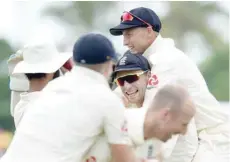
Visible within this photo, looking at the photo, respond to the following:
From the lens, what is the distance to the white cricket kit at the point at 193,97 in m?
7.74

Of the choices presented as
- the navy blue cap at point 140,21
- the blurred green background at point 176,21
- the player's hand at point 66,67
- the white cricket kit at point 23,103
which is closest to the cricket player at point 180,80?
the navy blue cap at point 140,21

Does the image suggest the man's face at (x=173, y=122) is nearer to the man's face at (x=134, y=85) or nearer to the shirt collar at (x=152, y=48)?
the man's face at (x=134, y=85)

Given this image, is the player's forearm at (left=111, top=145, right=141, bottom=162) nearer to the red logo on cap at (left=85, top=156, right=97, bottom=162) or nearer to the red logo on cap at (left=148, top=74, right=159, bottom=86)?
the red logo on cap at (left=85, top=156, right=97, bottom=162)

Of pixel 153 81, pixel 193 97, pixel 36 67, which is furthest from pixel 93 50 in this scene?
pixel 193 97

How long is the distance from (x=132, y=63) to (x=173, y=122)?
1.53 metres

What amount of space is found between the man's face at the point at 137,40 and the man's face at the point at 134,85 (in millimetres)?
317

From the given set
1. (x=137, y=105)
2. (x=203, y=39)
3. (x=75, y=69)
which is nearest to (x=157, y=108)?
(x=75, y=69)

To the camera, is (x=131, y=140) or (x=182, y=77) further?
(x=182, y=77)

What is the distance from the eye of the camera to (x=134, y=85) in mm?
7816

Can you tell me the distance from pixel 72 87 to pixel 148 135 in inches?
23.4

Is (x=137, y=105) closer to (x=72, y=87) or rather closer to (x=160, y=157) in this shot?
(x=160, y=157)

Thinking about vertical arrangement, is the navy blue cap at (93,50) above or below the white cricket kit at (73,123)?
above

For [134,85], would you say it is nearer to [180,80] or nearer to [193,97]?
[180,80]

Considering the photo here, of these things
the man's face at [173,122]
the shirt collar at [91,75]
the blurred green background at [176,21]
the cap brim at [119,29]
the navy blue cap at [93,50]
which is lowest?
the blurred green background at [176,21]
